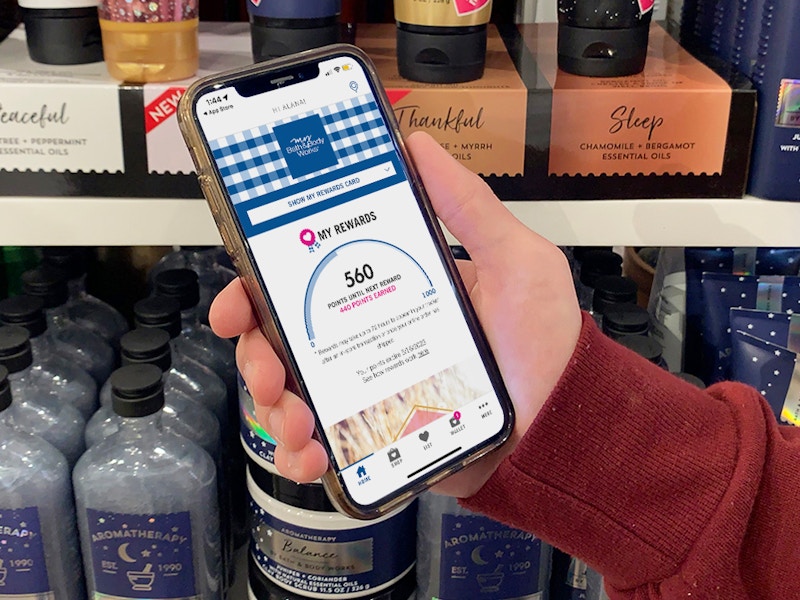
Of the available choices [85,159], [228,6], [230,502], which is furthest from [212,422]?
[228,6]

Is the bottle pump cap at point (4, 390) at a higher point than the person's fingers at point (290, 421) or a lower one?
lower

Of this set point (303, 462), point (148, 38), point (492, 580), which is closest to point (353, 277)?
point (303, 462)

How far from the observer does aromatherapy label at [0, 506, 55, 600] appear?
0.65 meters

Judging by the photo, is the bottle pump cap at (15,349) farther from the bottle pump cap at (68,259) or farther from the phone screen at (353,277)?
the phone screen at (353,277)

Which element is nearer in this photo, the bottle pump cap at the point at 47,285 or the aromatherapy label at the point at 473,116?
the aromatherapy label at the point at 473,116

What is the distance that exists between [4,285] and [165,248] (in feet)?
0.52

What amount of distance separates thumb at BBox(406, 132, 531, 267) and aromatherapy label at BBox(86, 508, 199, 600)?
1.01 ft

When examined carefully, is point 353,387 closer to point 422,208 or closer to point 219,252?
point 422,208

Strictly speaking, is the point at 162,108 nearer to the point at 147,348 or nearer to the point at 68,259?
the point at 147,348

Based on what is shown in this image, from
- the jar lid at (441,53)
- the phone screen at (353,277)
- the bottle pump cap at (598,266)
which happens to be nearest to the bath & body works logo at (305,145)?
the phone screen at (353,277)

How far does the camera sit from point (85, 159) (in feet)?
1.96

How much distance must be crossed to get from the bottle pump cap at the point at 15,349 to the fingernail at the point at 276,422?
27cm

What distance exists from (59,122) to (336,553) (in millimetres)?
368

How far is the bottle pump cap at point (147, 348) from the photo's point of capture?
661 mm
